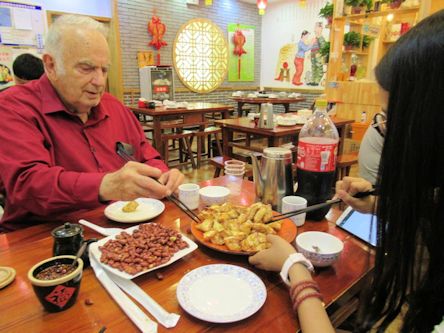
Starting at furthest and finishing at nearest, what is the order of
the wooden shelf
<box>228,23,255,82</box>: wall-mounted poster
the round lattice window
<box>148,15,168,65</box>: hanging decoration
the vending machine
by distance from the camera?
<box>228,23,255,82</box>: wall-mounted poster, the round lattice window, <box>148,15,168,65</box>: hanging decoration, the vending machine, the wooden shelf

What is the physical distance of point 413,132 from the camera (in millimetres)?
706

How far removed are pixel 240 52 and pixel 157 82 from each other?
3.24 meters

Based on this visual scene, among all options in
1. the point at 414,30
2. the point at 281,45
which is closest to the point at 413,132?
the point at 414,30

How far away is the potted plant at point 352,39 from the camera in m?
5.17

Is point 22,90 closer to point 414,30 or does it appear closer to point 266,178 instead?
point 266,178

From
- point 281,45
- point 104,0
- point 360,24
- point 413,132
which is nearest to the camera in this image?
point 413,132

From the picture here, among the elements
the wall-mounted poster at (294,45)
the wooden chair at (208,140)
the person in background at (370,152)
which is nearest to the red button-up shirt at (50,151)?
the person in background at (370,152)

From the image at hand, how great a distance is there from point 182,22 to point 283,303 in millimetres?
7664

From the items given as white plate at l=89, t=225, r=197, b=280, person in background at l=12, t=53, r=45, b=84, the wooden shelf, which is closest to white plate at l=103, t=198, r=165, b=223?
white plate at l=89, t=225, r=197, b=280

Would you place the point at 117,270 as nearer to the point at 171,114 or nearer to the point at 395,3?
the point at 171,114

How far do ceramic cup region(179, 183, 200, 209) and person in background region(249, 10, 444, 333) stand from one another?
624 mm

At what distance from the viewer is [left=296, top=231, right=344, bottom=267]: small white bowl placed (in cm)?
94

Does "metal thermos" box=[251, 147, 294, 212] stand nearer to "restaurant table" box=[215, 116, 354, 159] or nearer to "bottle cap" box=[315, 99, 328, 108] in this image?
"bottle cap" box=[315, 99, 328, 108]

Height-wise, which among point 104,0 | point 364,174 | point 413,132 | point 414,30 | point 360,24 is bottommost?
point 364,174
